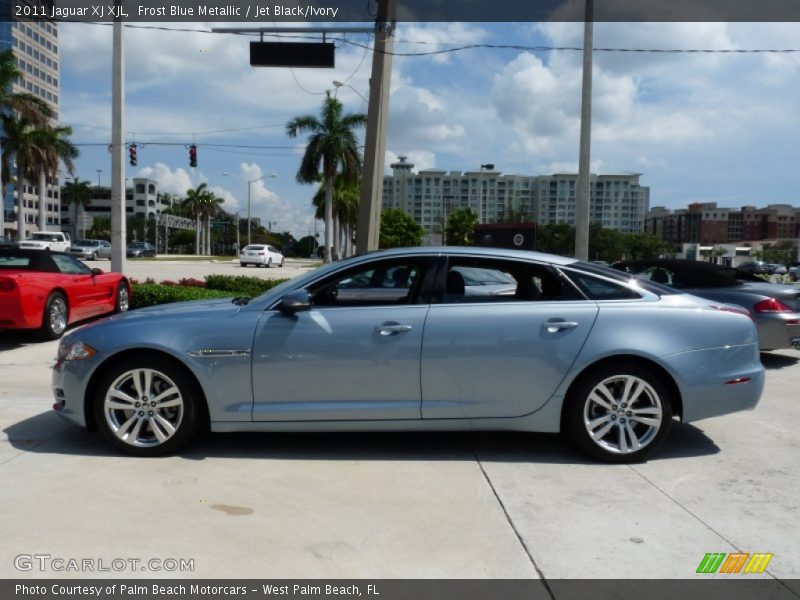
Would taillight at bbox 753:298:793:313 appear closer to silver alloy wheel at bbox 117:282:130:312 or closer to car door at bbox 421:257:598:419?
car door at bbox 421:257:598:419

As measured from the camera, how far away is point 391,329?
4.79 m

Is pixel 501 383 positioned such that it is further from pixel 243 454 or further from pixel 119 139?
pixel 119 139

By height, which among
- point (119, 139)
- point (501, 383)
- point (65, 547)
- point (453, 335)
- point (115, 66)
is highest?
point (115, 66)

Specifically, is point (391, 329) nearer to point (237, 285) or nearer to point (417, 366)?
point (417, 366)

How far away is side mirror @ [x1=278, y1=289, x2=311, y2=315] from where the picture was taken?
4781 millimetres

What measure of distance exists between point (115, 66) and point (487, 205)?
108620 mm

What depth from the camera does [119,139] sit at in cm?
1541

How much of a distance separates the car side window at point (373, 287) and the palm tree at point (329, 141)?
44974 millimetres

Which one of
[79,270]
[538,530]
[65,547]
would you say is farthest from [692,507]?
[79,270]

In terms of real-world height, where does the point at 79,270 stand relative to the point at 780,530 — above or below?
above

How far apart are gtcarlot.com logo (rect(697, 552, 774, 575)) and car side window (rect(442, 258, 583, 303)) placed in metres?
2.00

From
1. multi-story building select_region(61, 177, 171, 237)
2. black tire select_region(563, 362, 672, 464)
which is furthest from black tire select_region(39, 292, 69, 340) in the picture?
multi-story building select_region(61, 177, 171, 237)

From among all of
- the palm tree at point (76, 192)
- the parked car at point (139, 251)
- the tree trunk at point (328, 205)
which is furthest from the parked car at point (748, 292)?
the palm tree at point (76, 192)

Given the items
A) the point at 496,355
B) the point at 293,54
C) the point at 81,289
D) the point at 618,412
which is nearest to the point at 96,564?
the point at 496,355
